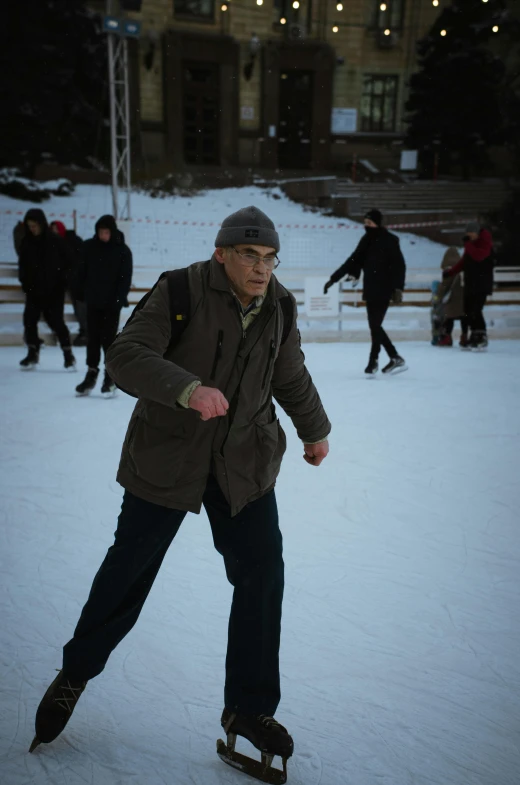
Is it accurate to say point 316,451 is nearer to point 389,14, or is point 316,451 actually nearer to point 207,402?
point 207,402

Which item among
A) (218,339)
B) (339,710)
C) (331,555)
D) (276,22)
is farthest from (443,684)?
(276,22)

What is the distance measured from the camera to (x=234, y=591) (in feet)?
6.79

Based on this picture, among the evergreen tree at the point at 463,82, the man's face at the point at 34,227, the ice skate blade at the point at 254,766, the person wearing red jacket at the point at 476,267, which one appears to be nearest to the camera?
the ice skate blade at the point at 254,766

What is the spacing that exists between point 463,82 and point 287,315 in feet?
71.8

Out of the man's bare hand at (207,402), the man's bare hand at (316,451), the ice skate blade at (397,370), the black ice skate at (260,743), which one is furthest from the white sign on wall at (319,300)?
the man's bare hand at (207,402)

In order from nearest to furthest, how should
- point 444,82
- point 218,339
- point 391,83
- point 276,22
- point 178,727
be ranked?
A: point 218,339, point 178,727, point 444,82, point 276,22, point 391,83

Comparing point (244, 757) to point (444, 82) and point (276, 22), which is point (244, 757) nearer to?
point (444, 82)

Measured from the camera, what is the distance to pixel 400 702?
2469mm

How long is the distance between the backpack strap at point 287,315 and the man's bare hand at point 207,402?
470 millimetres

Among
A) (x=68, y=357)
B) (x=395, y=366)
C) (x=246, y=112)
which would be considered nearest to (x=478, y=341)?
(x=395, y=366)

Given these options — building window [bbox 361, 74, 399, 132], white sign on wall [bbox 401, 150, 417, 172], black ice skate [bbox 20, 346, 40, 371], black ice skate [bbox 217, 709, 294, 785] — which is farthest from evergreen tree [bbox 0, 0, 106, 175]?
black ice skate [bbox 217, 709, 294, 785]

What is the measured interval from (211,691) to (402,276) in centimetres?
586

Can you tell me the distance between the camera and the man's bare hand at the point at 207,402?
1.74 m

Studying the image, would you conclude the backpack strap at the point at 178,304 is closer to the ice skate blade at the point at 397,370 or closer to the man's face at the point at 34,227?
the man's face at the point at 34,227
